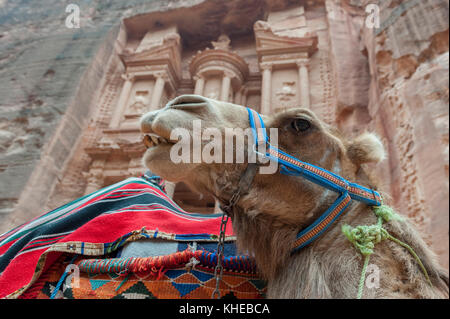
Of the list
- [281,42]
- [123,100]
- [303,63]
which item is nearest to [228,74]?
[281,42]

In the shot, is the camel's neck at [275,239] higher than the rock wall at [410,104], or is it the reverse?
the rock wall at [410,104]

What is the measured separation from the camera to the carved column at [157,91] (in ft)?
33.4

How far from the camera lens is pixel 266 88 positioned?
31.1ft

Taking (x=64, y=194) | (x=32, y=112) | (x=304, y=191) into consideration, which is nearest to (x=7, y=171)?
(x=64, y=194)

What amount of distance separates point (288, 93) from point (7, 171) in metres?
8.65

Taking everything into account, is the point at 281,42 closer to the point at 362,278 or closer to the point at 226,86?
the point at 226,86

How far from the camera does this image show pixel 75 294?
191cm

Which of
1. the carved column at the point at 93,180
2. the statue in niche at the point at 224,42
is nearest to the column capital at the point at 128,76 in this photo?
the statue in niche at the point at 224,42

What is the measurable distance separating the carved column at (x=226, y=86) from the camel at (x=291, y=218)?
8.20m

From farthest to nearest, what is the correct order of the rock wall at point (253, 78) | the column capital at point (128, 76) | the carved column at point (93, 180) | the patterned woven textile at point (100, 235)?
1. the column capital at point (128, 76)
2. the carved column at point (93, 180)
3. the rock wall at point (253, 78)
4. the patterned woven textile at point (100, 235)

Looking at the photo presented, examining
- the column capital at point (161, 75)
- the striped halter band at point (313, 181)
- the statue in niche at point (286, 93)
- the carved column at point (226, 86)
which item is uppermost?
the column capital at point (161, 75)

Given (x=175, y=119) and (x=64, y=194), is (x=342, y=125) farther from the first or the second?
(x=64, y=194)

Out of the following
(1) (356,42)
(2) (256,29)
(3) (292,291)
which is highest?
(2) (256,29)

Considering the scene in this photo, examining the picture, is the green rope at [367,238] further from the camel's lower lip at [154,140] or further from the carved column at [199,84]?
the carved column at [199,84]
